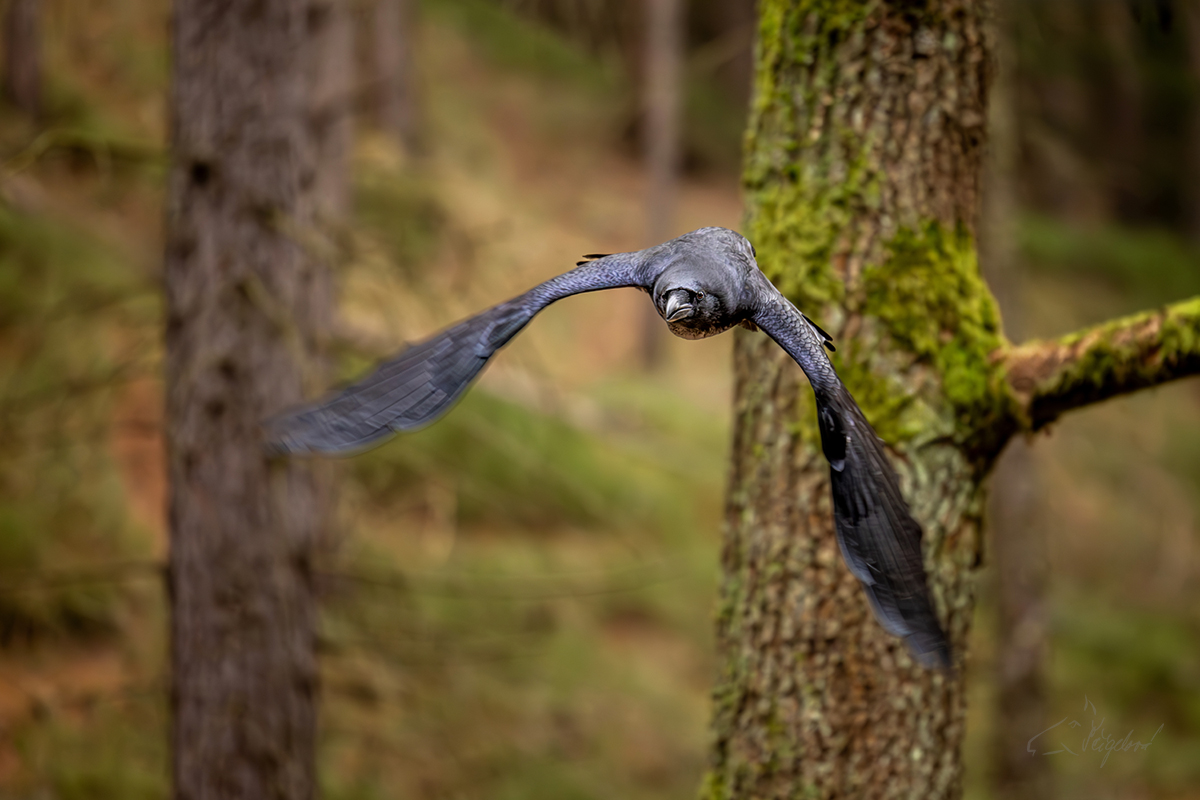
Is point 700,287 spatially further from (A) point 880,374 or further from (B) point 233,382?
(B) point 233,382

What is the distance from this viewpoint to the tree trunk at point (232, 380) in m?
3.88

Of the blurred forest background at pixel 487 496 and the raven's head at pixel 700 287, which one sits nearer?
the raven's head at pixel 700 287

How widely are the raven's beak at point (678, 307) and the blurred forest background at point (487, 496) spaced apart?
1799 millimetres

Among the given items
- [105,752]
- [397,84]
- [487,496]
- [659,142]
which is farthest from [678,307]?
[397,84]

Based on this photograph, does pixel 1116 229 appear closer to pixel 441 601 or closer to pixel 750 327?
pixel 441 601

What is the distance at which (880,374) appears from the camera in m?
2.60

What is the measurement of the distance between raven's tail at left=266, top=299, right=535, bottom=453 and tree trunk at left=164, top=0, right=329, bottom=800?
6.63ft

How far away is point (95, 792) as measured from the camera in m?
4.83

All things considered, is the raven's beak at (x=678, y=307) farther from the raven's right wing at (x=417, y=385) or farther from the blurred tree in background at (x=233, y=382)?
the blurred tree in background at (x=233, y=382)

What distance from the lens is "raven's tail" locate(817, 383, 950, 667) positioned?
6.27 ft

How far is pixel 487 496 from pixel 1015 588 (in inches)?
161

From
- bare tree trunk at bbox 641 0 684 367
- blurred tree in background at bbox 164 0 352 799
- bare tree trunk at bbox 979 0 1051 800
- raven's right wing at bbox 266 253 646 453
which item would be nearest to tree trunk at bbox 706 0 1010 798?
raven's right wing at bbox 266 253 646 453

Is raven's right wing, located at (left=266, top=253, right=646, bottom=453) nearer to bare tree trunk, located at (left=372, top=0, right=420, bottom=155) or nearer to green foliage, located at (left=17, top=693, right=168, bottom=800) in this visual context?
green foliage, located at (left=17, top=693, right=168, bottom=800)

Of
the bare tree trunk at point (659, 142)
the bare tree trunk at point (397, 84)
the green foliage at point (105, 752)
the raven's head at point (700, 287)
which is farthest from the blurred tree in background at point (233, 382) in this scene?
the bare tree trunk at point (659, 142)
